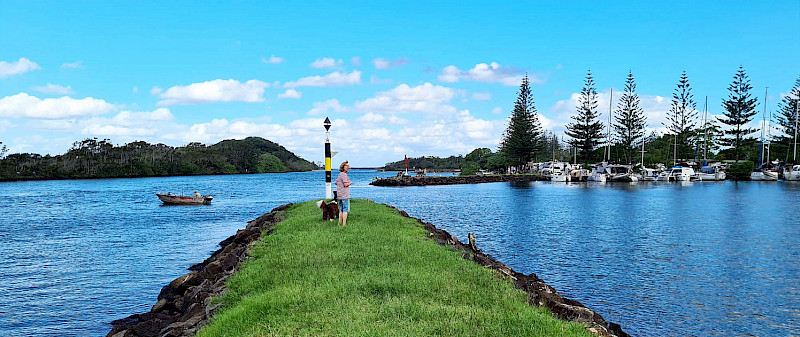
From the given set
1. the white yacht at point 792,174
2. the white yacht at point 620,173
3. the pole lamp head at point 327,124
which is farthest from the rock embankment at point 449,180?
the pole lamp head at point 327,124

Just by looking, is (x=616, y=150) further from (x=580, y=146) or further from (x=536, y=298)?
(x=536, y=298)

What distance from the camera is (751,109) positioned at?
299 ft

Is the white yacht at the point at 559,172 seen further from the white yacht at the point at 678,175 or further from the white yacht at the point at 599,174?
the white yacht at the point at 678,175

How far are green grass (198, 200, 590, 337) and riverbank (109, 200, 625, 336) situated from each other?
0.06ft

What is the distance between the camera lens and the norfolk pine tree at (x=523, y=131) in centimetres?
9825

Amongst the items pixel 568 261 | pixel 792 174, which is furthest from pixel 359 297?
pixel 792 174

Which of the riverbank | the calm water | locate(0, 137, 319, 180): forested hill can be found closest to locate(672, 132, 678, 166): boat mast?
the calm water

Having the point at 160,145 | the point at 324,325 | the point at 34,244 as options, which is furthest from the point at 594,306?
the point at 160,145

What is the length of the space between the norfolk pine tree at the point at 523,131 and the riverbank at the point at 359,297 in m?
88.7

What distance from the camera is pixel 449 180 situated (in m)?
87.3

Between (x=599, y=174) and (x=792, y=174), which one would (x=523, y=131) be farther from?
(x=792, y=174)

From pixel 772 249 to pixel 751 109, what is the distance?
8710 centimetres

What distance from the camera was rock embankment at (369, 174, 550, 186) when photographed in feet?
270

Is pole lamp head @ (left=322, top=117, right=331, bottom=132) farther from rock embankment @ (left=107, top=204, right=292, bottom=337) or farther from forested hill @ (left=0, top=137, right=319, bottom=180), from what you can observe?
forested hill @ (left=0, top=137, right=319, bottom=180)
